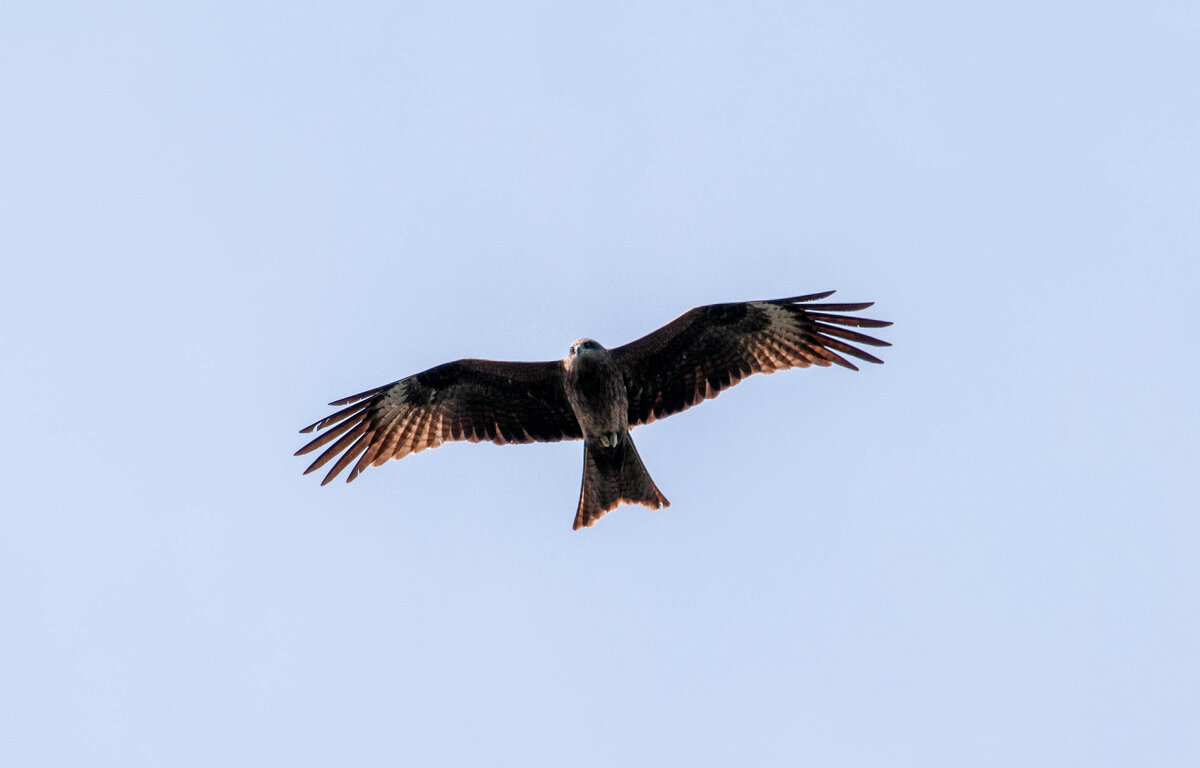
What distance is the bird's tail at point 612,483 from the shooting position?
14.2 metres

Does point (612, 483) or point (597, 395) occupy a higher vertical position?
point (597, 395)

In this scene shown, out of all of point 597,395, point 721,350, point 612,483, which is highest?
point 721,350

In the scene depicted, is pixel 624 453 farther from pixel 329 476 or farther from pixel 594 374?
pixel 329 476

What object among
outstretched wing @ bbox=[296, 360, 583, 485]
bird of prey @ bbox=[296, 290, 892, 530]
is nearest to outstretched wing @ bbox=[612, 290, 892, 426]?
bird of prey @ bbox=[296, 290, 892, 530]

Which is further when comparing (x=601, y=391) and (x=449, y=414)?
(x=449, y=414)

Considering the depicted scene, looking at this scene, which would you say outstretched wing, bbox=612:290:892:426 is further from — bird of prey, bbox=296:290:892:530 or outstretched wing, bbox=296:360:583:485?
outstretched wing, bbox=296:360:583:485

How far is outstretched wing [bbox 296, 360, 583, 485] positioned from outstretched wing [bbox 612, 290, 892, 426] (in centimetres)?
80

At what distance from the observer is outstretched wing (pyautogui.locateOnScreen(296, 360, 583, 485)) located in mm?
14562

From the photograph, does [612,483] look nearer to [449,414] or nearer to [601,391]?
[601,391]

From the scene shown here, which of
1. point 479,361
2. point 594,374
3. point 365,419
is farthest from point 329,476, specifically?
point 594,374

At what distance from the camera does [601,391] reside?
1387 cm

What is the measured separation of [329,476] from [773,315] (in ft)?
14.6

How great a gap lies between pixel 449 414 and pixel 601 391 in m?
1.84

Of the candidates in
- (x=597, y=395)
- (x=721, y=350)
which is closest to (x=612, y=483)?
(x=597, y=395)
